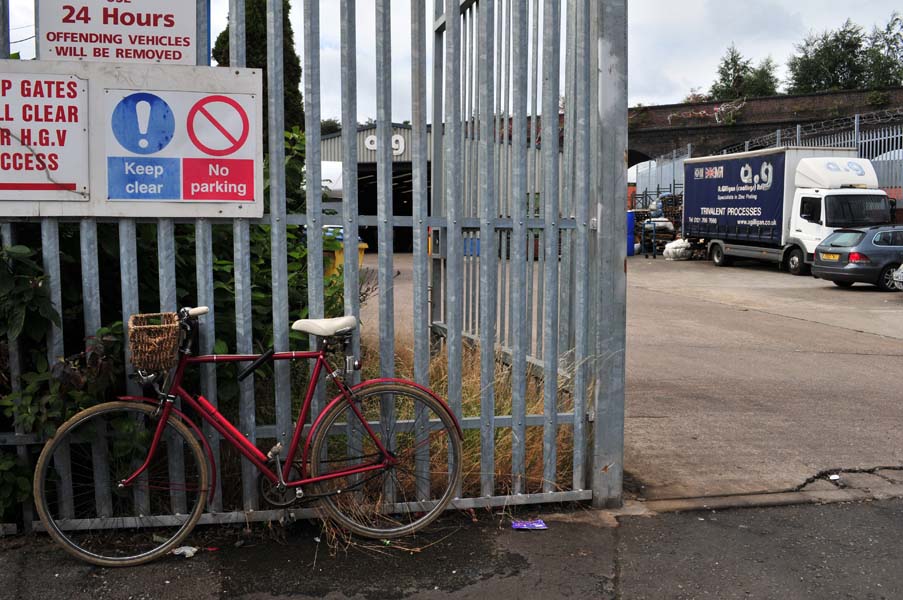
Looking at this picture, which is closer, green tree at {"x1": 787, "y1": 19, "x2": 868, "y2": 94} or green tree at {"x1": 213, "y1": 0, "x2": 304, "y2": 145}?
green tree at {"x1": 213, "y1": 0, "x2": 304, "y2": 145}

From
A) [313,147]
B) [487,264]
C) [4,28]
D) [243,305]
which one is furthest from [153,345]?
[487,264]

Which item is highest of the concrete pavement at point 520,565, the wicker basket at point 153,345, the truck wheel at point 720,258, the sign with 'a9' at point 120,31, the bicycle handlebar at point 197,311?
the sign with 'a9' at point 120,31

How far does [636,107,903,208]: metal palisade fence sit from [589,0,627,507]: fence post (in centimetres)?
2953

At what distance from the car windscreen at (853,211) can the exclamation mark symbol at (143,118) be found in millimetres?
23078

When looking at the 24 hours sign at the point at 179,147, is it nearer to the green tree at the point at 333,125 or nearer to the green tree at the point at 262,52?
the green tree at the point at 333,125

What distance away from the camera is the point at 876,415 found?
24.6 ft

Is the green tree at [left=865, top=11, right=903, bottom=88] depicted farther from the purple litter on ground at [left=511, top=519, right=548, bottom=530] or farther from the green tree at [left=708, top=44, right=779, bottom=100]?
the purple litter on ground at [left=511, top=519, right=548, bottom=530]

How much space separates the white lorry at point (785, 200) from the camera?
2433 cm

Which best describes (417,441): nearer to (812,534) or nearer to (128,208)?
(128,208)

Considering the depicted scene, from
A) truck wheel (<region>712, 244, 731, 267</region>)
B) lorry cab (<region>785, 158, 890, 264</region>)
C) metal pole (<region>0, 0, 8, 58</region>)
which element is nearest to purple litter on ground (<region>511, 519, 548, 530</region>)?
metal pole (<region>0, 0, 8, 58</region>)

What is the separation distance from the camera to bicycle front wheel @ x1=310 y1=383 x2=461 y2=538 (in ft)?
14.0

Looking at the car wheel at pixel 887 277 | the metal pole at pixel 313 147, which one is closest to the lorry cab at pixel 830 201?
the car wheel at pixel 887 277

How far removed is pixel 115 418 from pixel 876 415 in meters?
6.20

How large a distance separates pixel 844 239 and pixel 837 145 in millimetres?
14425
